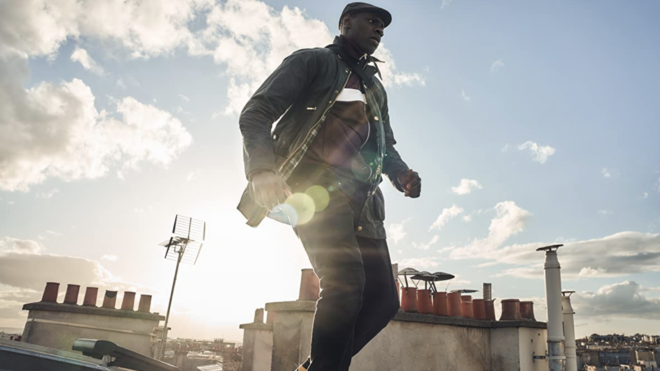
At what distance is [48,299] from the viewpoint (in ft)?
30.6

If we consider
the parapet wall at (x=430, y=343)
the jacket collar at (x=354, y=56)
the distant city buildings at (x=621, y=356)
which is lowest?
the distant city buildings at (x=621, y=356)

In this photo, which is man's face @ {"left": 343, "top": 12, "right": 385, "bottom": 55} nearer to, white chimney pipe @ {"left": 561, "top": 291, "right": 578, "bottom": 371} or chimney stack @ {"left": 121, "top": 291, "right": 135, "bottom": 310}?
white chimney pipe @ {"left": 561, "top": 291, "right": 578, "bottom": 371}

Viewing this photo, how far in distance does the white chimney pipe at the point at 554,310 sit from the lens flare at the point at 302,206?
23.9 ft

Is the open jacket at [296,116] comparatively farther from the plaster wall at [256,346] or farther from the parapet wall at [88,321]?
the parapet wall at [88,321]

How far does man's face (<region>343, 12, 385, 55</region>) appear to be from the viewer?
265cm

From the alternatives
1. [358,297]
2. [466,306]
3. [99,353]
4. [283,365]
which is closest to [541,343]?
[466,306]

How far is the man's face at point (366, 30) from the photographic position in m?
2.65

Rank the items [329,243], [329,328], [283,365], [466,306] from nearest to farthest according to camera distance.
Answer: [329,328] < [329,243] < [283,365] < [466,306]

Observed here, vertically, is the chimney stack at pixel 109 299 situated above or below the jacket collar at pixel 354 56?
below

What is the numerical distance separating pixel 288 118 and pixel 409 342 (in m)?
4.94

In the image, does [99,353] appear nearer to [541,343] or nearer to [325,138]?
[325,138]

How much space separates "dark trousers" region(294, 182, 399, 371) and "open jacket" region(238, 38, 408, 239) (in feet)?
0.58

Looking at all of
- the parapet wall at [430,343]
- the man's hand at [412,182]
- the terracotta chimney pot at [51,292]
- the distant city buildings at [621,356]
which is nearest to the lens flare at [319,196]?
the man's hand at [412,182]

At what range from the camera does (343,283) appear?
193 centimetres
